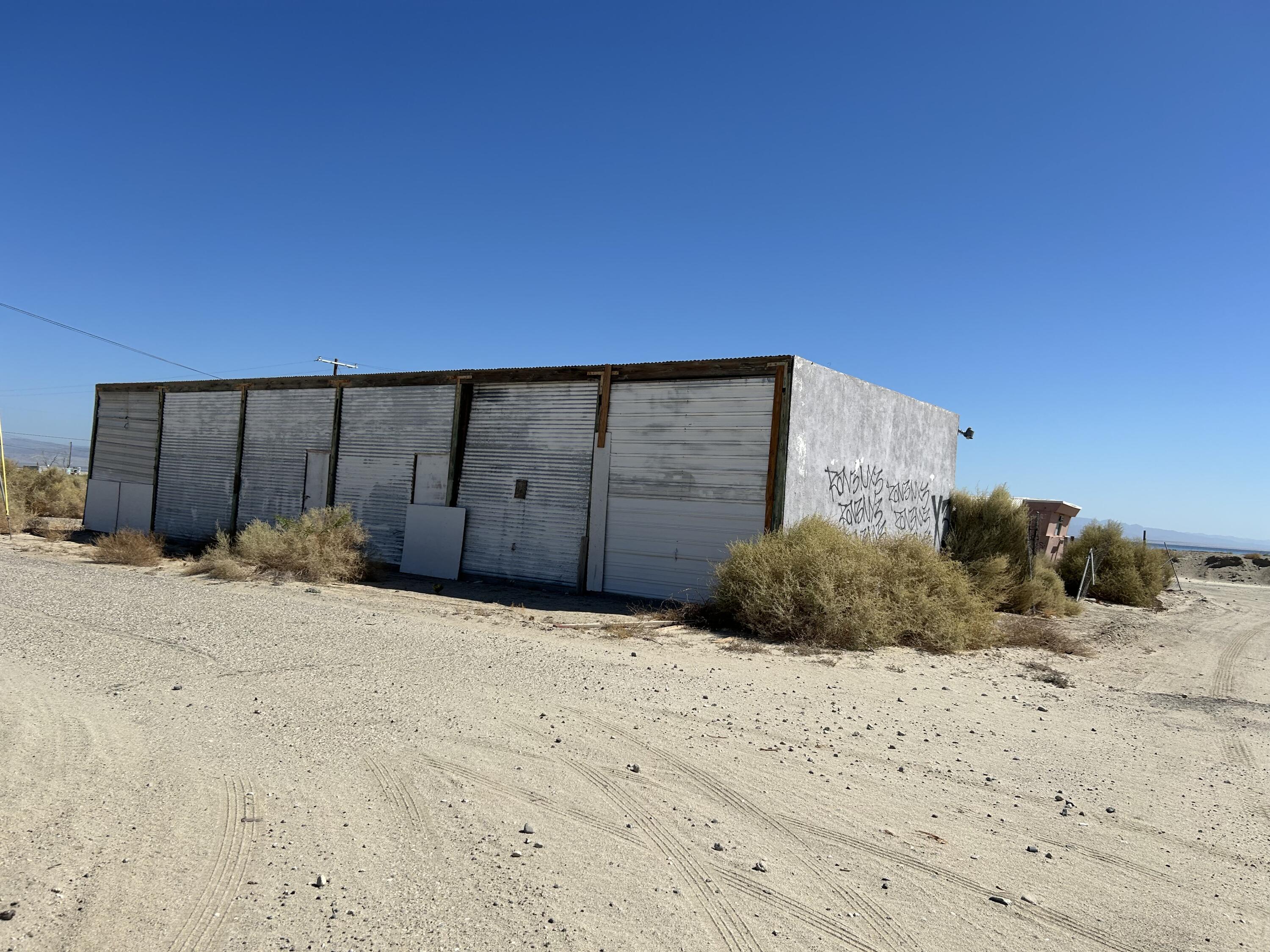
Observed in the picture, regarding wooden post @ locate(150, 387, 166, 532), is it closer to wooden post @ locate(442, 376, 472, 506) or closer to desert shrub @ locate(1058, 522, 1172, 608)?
wooden post @ locate(442, 376, 472, 506)

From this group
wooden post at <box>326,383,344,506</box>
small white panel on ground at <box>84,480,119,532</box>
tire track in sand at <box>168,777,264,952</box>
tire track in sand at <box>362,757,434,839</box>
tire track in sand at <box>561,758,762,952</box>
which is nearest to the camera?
tire track in sand at <box>168,777,264,952</box>

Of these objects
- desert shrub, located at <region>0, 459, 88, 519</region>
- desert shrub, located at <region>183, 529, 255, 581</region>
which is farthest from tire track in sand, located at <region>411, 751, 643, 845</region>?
desert shrub, located at <region>0, 459, 88, 519</region>

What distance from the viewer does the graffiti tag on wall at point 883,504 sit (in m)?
14.2

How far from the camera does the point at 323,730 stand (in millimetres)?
5375

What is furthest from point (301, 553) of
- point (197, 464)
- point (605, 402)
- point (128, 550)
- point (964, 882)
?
point (964, 882)

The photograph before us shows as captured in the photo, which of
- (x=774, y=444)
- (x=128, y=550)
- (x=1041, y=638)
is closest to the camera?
(x=1041, y=638)

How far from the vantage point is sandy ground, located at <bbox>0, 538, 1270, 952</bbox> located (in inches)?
127

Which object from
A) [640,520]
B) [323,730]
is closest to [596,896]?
[323,730]

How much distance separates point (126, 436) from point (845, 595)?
71.6 feet

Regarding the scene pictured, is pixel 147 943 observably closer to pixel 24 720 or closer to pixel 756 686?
pixel 24 720

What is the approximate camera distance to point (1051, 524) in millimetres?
20297

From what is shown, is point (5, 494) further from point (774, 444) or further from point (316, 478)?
point (774, 444)

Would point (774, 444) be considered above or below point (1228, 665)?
above

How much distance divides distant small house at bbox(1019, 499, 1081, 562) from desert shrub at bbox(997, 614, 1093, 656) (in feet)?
23.6
